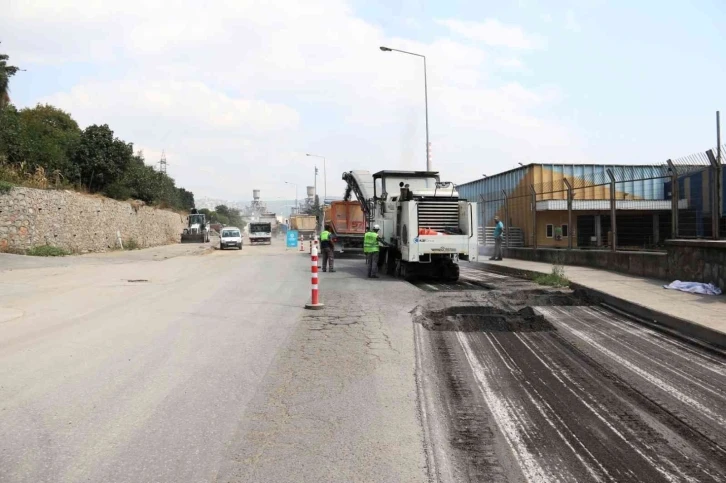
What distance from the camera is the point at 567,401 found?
5418mm

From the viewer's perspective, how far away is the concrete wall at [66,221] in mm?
23578

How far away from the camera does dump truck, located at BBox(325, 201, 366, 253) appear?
2811cm

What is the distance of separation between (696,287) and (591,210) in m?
7.69

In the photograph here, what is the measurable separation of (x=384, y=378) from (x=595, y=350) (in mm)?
3058

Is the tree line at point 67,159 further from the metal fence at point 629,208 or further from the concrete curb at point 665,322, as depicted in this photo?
the concrete curb at point 665,322

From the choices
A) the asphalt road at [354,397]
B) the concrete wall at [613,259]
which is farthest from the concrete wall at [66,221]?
the concrete wall at [613,259]

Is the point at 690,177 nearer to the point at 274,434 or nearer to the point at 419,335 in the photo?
the point at 419,335

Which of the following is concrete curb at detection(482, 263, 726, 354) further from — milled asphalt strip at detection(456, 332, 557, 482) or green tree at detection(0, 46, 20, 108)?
green tree at detection(0, 46, 20, 108)

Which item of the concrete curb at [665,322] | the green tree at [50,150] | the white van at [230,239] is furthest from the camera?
the white van at [230,239]

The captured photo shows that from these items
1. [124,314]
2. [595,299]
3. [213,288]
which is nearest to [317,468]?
[124,314]

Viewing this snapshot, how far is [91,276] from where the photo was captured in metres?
17.8

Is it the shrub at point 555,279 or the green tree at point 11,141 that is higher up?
the green tree at point 11,141

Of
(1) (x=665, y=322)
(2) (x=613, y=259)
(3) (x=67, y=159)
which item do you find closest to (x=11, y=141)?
(3) (x=67, y=159)

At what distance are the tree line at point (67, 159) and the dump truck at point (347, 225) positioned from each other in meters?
13.3
